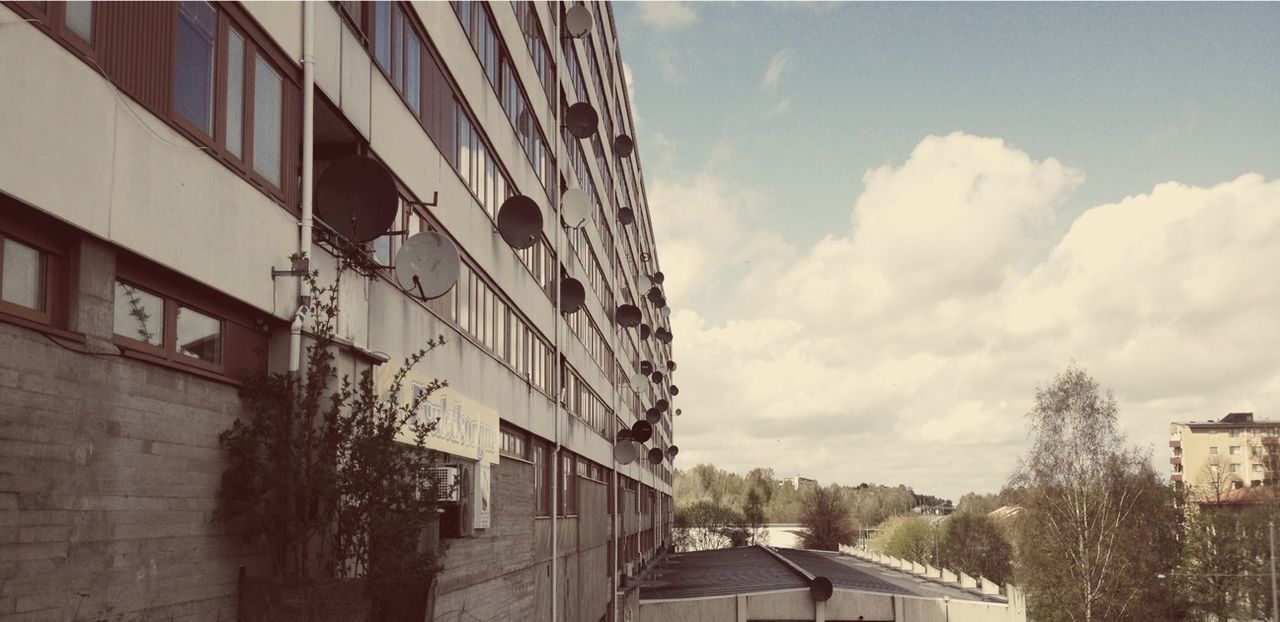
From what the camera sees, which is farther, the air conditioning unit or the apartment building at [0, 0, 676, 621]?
the air conditioning unit

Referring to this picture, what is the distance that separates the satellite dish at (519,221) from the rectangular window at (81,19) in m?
14.4

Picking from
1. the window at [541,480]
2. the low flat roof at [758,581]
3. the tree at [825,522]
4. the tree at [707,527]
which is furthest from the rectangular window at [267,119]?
the tree at [825,522]

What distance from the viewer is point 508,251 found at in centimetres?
2333

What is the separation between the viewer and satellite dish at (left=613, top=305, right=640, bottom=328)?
46.2m

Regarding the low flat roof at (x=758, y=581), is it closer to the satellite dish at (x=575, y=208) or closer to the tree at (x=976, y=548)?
the satellite dish at (x=575, y=208)

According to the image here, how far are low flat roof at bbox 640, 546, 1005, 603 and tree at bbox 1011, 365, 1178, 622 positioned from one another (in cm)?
383

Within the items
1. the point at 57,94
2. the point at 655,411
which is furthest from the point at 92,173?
the point at 655,411

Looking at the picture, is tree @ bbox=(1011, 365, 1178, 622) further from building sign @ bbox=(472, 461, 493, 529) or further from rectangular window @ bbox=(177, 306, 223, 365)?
rectangular window @ bbox=(177, 306, 223, 365)

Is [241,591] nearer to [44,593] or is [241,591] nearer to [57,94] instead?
[44,593]

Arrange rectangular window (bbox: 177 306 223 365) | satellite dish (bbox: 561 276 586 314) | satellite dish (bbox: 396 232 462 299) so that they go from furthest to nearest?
satellite dish (bbox: 561 276 586 314)
satellite dish (bbox: 396 232 462 299)
rectangular window (bbox: 177 306 223 365)

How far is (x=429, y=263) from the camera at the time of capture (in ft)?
48.3

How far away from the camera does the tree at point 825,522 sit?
125 metres

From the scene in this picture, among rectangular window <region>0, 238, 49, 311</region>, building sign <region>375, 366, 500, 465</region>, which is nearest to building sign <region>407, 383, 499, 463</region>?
building sign <region>375, 366, 500, 465</region>

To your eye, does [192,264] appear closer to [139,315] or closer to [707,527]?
[139,315]
